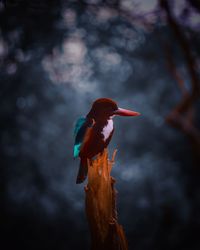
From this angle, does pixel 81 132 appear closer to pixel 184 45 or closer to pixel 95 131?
pixel 95 131

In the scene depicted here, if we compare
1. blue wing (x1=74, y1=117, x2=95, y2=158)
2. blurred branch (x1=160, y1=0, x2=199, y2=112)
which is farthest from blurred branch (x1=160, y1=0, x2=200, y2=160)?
blue wing (x1=74, y1=117, x2=95, y2=158)

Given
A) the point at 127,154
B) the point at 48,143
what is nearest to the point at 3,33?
the point at 48,143

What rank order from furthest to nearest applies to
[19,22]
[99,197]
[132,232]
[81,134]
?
1. [132,232]
2. [19,22]
3. [81,134]
4. [99,197]

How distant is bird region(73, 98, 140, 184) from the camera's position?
1.06 meters

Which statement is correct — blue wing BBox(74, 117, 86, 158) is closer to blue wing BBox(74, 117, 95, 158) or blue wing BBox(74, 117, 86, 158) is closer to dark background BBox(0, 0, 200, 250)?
blue wing BBox(74, 117, 95, 158)

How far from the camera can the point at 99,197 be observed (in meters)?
0.98

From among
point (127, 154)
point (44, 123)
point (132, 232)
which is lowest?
point (132, 232)

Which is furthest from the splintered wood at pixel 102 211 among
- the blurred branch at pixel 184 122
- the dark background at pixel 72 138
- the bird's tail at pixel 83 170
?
the dark background at pixel 72 138

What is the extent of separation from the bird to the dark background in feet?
9.94

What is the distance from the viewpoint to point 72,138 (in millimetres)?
A: 4195

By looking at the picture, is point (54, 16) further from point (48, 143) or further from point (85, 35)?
point (48, 143)

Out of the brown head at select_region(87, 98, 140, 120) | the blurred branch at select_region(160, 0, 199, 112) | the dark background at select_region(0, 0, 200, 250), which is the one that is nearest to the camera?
the blurred branch at select_region(160, 0, 199, 112)

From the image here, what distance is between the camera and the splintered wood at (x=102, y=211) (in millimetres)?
969

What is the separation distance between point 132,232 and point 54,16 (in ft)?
9.79
